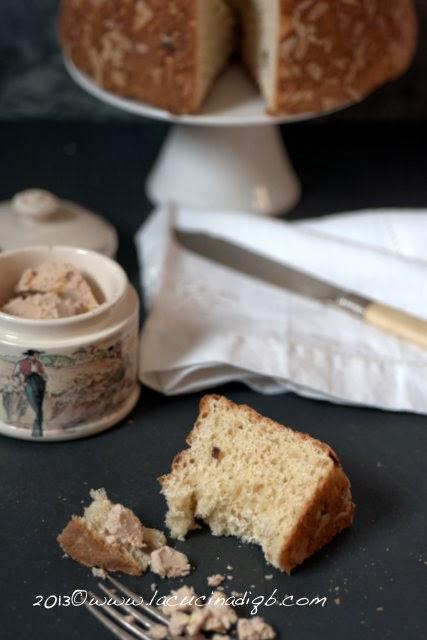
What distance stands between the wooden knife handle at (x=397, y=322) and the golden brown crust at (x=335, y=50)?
1.10 feet

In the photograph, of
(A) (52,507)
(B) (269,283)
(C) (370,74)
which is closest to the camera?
(A) (52,507)

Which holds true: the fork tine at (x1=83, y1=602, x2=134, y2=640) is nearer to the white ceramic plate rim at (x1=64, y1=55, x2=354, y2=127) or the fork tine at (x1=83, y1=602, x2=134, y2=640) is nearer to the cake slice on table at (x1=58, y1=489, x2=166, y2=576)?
the cake slice on table at (x1=58, y1=489, x2=166, y2=576)

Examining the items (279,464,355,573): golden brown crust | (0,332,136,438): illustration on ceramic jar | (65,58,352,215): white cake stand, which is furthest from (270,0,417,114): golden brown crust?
(279,464,355,573): golden brown crust

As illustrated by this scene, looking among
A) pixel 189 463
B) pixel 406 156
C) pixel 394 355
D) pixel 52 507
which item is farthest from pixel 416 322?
pixel 406 156

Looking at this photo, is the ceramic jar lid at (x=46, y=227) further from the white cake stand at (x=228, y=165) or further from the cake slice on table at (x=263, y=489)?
the cake slice on table at (x=263, y=489)

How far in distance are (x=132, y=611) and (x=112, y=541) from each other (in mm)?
78

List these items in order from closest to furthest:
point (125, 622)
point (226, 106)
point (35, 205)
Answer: point (125, 622) → point (35, 205) → point (226, 106)

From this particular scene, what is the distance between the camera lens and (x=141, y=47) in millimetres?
1336

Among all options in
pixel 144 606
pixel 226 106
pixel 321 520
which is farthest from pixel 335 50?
pixel 144 606

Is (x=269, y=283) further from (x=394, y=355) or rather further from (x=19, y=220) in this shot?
(x=19, y=220)

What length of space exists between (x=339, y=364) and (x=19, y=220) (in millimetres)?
479

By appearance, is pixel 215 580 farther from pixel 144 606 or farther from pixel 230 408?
pixel 230 408

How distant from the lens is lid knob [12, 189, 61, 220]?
4.24 ft

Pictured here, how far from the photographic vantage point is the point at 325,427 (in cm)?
108
